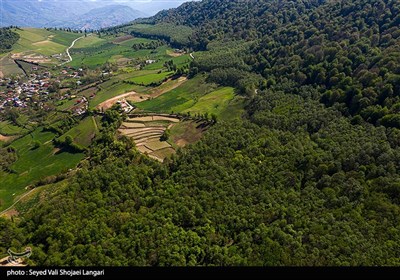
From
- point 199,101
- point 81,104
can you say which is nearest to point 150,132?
point 199,101

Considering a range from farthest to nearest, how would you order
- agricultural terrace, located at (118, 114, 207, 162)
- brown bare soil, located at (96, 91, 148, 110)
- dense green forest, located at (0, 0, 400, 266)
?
brown bare soil, located at (96, 91, 148, 110) → agricultural terrace, located at (118, 114, 207, 162) → dense green forest, located at (0, 0, 400, 266)

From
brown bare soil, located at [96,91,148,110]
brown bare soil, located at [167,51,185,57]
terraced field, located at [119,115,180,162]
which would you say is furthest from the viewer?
brown bare soil, located at [167,51,185,57]

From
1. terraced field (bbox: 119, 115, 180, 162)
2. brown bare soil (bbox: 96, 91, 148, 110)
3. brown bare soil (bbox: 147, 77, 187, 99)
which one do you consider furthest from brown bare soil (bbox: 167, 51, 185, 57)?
terraced field (bbox: 119, 115, 180, 162)

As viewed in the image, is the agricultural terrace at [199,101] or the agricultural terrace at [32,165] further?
the agricultural terrace at [199,101]

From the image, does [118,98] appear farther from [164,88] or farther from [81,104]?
[164,88]

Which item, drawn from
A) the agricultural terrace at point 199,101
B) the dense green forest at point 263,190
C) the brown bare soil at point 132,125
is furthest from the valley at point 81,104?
the dense green forest at point 263,190

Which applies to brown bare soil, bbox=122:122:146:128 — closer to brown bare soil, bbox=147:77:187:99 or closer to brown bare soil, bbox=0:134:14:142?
brown bare soil, bbox=147:77:187:99

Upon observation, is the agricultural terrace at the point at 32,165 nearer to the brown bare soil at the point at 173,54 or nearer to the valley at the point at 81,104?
the valley at the point at 81,104

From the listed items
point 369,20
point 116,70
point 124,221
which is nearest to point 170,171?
point 124,221
